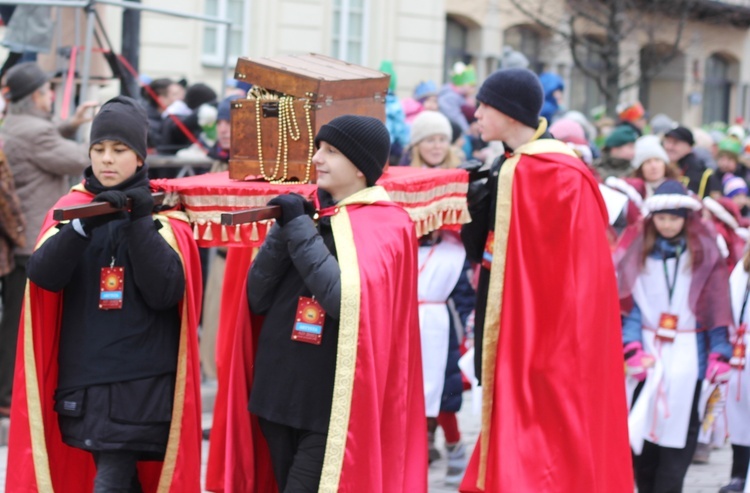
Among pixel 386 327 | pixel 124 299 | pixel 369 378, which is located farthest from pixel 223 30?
pixel 369 378

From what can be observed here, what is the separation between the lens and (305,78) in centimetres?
567

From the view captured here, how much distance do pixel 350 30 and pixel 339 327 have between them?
627 inches

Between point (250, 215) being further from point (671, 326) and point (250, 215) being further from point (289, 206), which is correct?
point (671, 326)

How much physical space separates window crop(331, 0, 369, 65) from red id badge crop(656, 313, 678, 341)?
43.3ft

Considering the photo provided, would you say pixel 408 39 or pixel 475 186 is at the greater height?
pixel 408 39

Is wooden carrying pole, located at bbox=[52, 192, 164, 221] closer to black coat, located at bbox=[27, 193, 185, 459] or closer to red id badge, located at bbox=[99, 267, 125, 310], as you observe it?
black coat, located at bbox=[27, 193, 185, 459]

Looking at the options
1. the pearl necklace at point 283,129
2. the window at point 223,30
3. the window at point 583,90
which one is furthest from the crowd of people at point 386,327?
the window at point 583,90

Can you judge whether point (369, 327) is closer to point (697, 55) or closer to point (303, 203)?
point (303, 203)

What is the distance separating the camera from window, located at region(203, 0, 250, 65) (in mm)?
18297

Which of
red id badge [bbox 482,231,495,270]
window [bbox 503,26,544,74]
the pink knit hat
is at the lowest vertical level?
red id badge [bbox 482,231,495,270]

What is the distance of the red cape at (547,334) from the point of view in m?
5.82

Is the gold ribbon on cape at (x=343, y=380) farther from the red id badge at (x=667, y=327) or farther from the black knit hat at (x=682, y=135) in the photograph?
the black knit hat at (x=682, y=135)

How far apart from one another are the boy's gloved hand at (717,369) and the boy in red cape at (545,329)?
139 cm

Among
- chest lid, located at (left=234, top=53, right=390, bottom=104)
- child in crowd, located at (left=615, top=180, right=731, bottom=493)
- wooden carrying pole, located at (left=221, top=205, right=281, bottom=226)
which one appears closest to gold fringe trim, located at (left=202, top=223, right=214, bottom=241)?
chest lid, located at (left=234, top=53, right=390, bottom=104)
